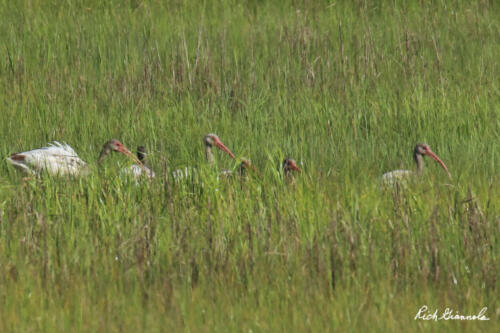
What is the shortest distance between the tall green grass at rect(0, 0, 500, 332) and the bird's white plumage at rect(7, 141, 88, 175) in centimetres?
15

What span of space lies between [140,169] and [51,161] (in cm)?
68

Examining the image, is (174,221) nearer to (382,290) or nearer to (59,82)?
(382,290)

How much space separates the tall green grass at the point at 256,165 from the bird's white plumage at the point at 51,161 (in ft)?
0.50

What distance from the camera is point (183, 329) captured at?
12.8 feet

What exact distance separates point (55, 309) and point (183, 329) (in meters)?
0.64

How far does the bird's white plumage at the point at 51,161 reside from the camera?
667 centimetres

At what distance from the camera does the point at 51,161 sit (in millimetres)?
6828

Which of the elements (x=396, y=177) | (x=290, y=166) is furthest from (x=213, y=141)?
(x=396, y=177)

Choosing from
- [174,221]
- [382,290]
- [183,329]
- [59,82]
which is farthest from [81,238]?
[59,82]

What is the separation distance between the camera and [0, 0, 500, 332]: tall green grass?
4.22 m

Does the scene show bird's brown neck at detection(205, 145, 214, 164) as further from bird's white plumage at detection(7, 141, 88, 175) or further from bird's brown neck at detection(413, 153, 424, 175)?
bird's brown neck at detection(413, 153, 424, 175)
